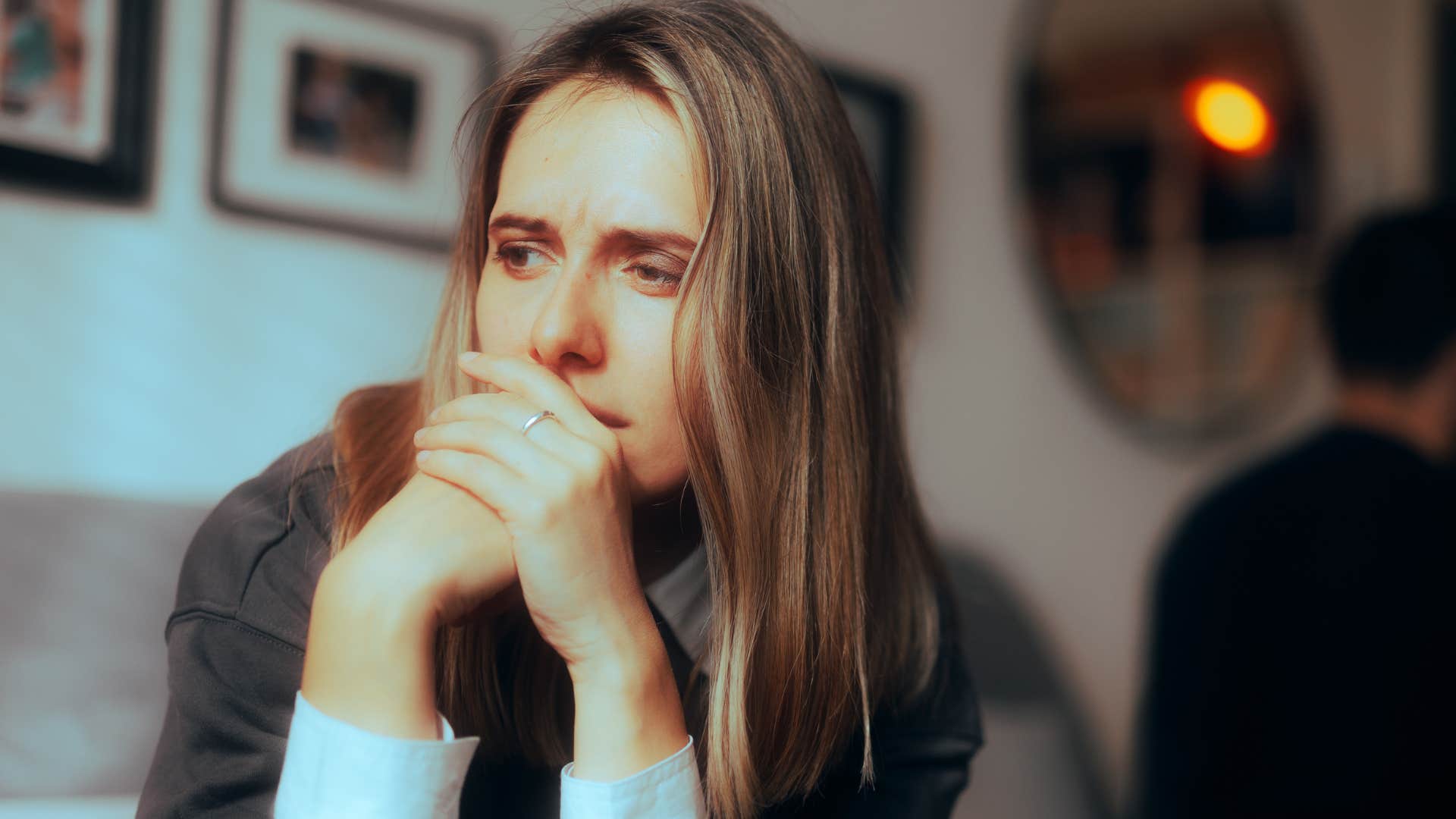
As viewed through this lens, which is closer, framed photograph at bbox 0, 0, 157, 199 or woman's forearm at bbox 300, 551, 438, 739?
woman's forearm at bbox 300, 551, 438, 739

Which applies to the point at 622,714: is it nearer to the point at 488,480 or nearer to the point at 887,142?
the point at 488,480

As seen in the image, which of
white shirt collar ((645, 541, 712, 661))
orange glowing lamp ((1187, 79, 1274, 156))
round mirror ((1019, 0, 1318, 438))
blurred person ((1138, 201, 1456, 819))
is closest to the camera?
white shirt collar ((645, 541, 712, 661))

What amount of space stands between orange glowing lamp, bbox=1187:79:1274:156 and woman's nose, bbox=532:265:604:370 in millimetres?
1667

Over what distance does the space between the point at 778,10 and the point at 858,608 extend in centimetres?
77

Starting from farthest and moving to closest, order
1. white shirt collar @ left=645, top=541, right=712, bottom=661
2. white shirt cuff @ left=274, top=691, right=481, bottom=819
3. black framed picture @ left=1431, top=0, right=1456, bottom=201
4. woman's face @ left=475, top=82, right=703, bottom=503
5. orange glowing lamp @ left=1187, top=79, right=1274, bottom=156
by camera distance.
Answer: black framed picture @ left=1431, top=0, right=1456, bottom=201, orange glowing lamp @ left=1187, top=79, right=1274, bottom=156, white shirt collar @ left=645, top=541, right=712, bottom=661, woman's face @ left=475, top=82, right=703, bottom=503, white shirt cuff @ left=274, top=691, right=481, bottom=819

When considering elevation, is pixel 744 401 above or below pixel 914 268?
below

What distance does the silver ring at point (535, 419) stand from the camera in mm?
685

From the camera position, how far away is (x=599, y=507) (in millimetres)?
681

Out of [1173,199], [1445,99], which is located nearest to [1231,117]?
[1173,199]

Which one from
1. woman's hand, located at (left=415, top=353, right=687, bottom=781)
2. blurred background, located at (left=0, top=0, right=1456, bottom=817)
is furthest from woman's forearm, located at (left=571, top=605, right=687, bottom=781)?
blurred background, located at (left=0, top=0, right=1456, bottom=817)

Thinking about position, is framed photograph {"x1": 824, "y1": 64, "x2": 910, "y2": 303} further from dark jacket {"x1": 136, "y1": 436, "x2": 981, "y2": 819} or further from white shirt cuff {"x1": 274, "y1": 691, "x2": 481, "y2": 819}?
white shirt cuff {"x1": 274, "y1": 691, "x2": 481, "y2": 819}

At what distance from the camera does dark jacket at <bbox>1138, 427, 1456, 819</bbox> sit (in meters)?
1.60

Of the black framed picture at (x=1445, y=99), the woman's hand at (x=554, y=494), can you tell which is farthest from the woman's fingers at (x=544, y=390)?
the black framed picture at (x=1445, y=99)

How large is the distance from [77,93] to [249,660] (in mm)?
443
